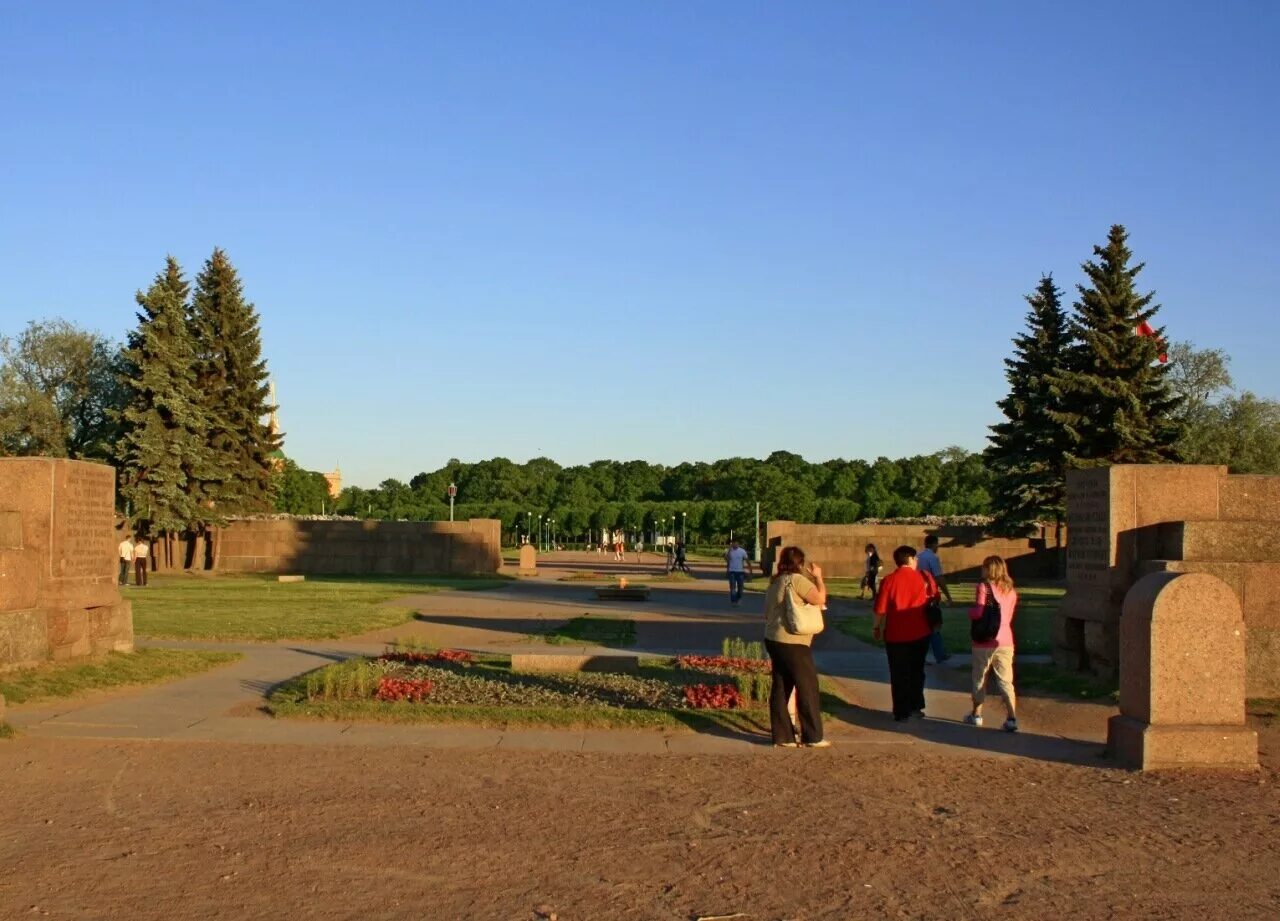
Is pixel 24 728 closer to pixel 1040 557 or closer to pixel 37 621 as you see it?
pixel 37 621

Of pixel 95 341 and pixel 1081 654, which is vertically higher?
pixel 95 341

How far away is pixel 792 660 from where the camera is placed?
994cm

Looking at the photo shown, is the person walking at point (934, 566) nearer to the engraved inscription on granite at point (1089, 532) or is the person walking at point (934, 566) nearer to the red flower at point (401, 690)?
the engraved inscription on granite at point (1089, 532)

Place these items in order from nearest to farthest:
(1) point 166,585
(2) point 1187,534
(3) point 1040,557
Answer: (2) point 1187,534, (1) point 166,585, (3) point 1040,557

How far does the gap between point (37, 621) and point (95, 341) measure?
39.4 metres

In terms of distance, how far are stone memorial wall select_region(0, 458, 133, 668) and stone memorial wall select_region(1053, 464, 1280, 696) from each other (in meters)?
11.0

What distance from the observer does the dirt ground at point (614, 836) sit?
589 cm

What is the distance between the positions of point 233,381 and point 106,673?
32.7 m

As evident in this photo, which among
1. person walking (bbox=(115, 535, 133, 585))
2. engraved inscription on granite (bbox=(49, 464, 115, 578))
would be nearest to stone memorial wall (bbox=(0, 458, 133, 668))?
engraved inscription on granite (bbox=(49, 464, 115, 578))

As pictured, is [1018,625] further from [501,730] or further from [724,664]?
[501,730]

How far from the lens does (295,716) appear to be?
1133 centimetres

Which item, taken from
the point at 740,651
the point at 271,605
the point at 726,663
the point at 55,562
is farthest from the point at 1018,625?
the point at 55,562

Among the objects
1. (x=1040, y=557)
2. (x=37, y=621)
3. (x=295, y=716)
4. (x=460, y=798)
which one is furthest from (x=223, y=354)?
(x=460, y=798)

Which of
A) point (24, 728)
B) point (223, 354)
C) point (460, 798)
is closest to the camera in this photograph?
point (460, 798)
